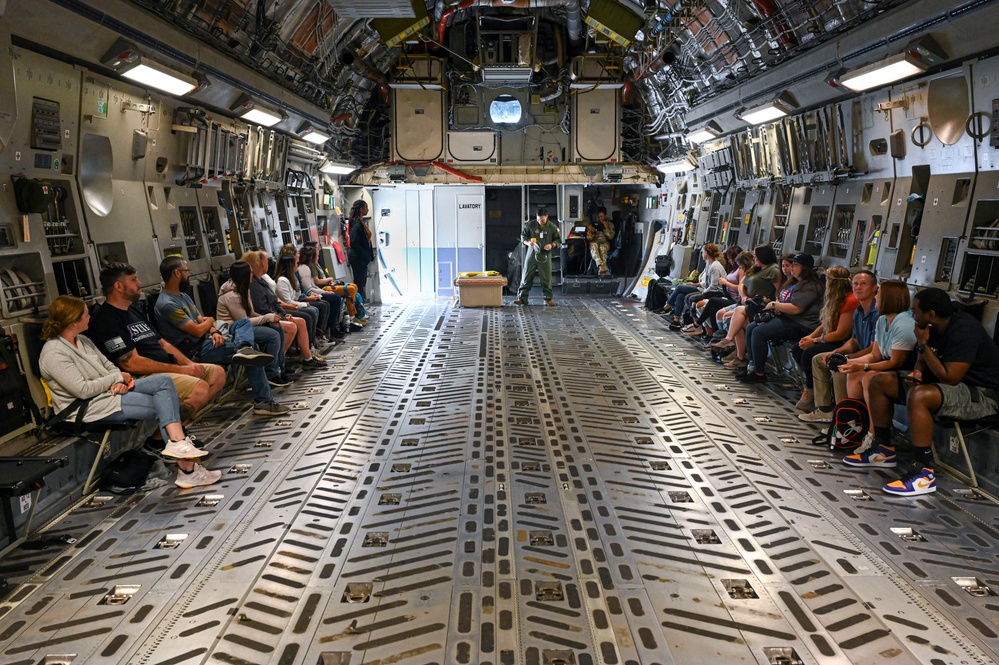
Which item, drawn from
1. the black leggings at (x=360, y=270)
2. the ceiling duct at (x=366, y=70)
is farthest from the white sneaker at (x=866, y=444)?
the ceiling duct at (x=366, y=70)

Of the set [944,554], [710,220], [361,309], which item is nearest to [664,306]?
[710,220]

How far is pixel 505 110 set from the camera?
1666 cm

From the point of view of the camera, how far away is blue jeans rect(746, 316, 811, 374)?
8.27 meters

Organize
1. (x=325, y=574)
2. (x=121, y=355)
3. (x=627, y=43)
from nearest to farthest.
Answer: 1. (x=325, y=574)
2. (x=121, y=355)
3. (x=627, y=43)

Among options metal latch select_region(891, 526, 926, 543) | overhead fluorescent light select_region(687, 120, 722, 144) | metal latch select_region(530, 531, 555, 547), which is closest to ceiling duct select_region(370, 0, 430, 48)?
overhead fluorescent light select_region(687, 120, 722, 144)

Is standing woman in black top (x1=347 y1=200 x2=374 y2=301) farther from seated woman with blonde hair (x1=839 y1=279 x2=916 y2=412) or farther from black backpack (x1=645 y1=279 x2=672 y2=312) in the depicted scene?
seated woman with blonde hair (x1=839 y1=279 x2=916 y2=412)

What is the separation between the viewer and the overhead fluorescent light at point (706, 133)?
12.1 meters

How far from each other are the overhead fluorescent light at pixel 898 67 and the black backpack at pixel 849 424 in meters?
3.12

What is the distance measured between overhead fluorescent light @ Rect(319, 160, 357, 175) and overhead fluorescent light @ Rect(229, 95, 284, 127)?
3.61 meters

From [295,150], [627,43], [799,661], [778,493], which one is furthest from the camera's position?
[627,43]

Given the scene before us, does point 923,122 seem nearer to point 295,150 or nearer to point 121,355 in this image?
point 121,355

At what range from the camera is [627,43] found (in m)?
13.5

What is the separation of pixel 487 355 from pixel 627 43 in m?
7.13

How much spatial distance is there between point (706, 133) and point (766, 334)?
220 inches
